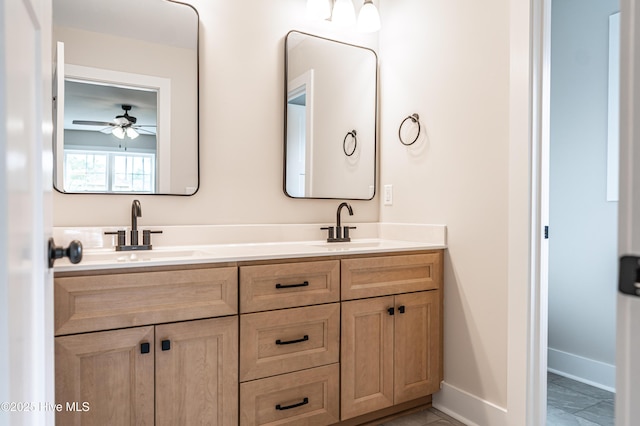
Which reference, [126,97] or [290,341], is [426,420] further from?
Result: [126,97]


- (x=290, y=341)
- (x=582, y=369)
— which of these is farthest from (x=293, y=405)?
(x=582, y=369)

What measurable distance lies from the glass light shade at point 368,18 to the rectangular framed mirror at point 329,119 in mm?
157

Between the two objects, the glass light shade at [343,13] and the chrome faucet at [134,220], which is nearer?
the chrome faucet at [134,220]

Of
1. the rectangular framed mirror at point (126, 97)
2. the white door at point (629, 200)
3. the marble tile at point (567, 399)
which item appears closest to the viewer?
the white door at point (629, 200)

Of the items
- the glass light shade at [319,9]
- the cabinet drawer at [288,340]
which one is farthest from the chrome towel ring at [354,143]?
the cabinet drawer at [288,340]

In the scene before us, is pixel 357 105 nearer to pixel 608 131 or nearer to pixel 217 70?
pixel 217 70

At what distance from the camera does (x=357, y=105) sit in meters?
2.47

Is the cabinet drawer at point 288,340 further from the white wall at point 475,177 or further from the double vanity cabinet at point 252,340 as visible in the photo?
the white wall at point 475,177

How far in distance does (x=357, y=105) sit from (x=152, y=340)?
171 centimetres

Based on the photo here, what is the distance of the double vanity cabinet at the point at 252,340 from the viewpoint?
1323mm

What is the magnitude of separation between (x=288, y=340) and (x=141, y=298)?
0.58 m

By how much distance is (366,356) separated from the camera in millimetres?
1838

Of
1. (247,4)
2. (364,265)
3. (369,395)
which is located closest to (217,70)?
(247,4)

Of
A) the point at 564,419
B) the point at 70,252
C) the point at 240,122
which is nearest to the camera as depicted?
the point at 70,252
